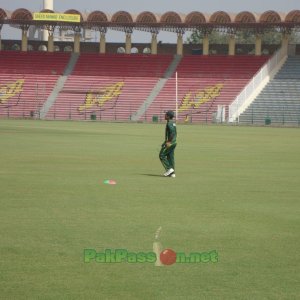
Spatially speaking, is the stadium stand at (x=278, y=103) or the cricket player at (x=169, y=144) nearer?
the cricket player at (x=169, y=144)

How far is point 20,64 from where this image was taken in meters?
83.4

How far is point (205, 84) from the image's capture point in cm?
7512

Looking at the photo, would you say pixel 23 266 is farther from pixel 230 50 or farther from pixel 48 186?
pixel 230 50

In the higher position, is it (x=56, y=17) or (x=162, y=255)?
(x=56, y=17)

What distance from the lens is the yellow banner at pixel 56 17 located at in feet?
266

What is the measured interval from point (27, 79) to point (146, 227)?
69665mm

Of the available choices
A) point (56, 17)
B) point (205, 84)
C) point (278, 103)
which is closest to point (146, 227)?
point (278, 103)

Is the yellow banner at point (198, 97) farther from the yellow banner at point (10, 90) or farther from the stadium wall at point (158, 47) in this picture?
the yellow banner at point (10, 90)

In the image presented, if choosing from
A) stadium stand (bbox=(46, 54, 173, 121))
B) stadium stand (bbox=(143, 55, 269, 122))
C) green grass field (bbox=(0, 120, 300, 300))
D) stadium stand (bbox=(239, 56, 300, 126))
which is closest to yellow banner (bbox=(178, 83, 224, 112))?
stadium stand (bbox=(143, 55, 269, 122))

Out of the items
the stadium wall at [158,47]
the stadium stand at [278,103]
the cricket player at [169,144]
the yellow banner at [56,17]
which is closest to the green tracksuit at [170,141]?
the cricket player at [169,144]

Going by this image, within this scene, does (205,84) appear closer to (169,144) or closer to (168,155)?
(168,155)

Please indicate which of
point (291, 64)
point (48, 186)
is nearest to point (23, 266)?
point (48, 186)

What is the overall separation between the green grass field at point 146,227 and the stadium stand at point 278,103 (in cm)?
4261

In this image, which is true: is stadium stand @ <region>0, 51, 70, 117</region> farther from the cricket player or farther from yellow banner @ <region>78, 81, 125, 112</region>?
the cricket player
